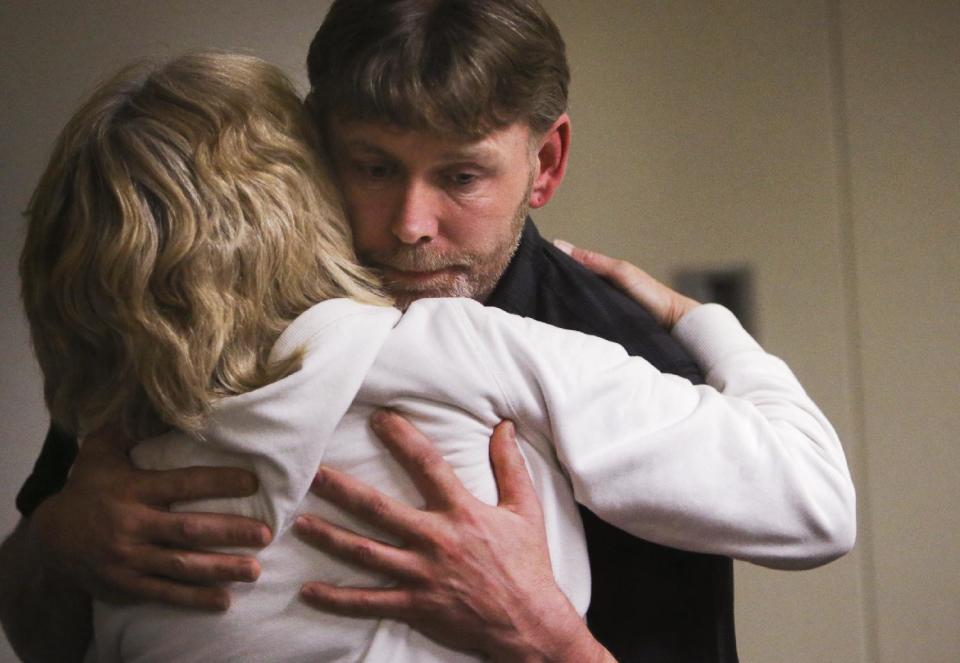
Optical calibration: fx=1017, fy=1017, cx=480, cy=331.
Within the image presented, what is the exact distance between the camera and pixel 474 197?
1049 millimetres

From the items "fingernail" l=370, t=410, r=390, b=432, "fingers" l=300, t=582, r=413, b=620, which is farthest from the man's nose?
"fingers" l=300, t=582, r=413, b=620

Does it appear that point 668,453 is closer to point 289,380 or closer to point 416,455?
point 416,455

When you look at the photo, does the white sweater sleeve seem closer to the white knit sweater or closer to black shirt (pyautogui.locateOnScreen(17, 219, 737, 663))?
the white knit sweater

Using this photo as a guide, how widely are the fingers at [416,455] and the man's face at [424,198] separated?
0.24 m

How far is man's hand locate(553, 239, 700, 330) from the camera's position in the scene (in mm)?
1206

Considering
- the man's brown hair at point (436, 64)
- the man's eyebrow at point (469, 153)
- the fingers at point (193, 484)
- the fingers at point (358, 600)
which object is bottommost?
the fingers at point (358, 600)

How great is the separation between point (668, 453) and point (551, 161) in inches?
19.3

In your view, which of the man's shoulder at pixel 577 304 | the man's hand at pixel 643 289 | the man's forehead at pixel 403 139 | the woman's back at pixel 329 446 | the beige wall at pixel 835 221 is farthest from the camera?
the beige wall at pixel 835 221

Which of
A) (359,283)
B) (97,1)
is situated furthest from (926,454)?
(97,1)

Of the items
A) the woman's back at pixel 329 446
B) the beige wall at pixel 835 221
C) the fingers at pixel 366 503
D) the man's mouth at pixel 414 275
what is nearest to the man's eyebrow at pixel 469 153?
the man's mouth at pixel 414 275

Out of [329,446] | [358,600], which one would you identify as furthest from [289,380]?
[358,600]

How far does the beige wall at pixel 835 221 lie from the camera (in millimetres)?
1918

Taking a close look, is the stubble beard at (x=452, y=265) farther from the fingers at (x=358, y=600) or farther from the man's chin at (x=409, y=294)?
the fingers at (x=358, y=600)

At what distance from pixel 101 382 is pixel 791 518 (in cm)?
61
